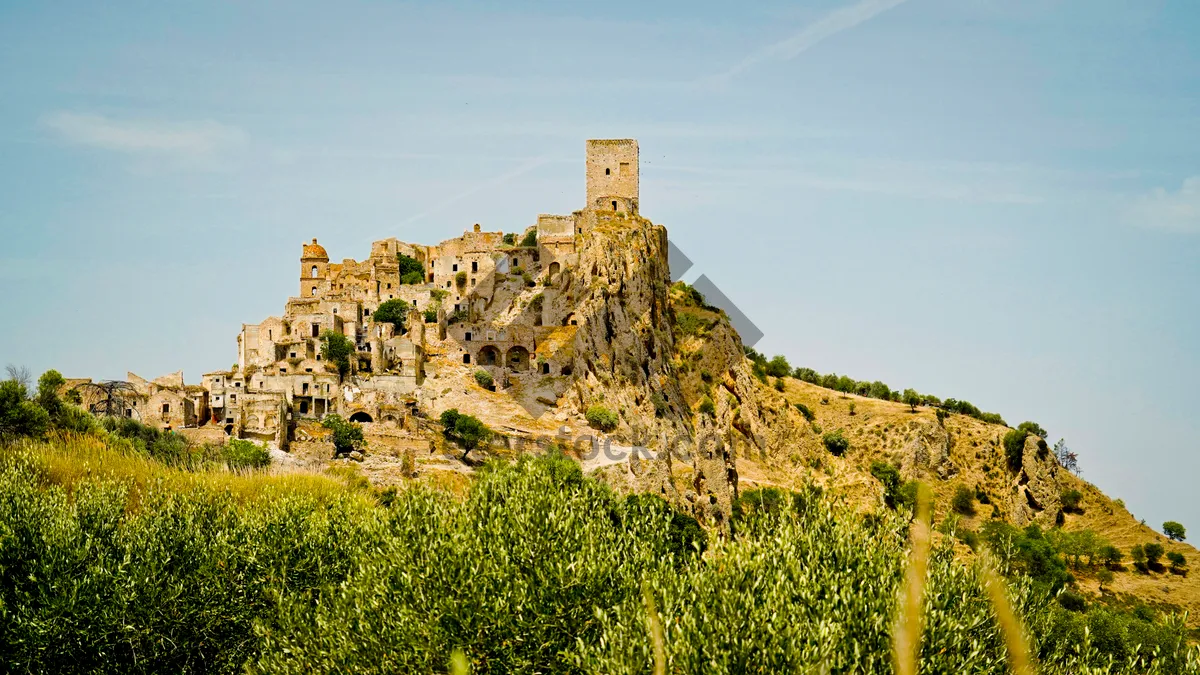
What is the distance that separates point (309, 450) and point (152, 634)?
37960mm

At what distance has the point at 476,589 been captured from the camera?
24.2 metres

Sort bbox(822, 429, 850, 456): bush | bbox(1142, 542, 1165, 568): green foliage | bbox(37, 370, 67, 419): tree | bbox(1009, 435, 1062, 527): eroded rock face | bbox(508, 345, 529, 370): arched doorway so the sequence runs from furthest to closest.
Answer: bbox(822, 429, 850, 456): bush → bbox(1009, 435, 1062, 527): eroded rock face → bbox(1142, 542, 1165, 568): green foliage → bbox(508, 345, 529, 370): arched doorway → bbox(37, 370, 67, 419): tree

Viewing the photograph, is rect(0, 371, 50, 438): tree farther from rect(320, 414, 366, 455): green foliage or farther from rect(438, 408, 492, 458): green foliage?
rect(438, 408, 492, 458): green foliage

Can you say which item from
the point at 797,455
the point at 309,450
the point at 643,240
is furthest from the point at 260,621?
the point at 797,455

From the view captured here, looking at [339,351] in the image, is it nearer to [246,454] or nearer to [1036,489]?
[246,454]

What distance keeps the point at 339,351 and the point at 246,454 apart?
1916 cm

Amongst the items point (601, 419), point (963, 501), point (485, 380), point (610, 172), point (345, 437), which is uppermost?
point (610, 172)

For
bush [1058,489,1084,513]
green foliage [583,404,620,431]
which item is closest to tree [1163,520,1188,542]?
bush [1058,489,1084,513]

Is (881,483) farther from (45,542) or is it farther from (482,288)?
→ (45,542)

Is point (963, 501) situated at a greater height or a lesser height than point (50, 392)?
lesser

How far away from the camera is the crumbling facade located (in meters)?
71.1

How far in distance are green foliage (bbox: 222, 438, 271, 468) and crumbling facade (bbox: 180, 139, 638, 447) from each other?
381 centimetres

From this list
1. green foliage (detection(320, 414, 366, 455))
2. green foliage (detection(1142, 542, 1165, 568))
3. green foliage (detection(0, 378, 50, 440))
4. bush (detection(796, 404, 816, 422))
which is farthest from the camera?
bush (detection(796, 404, 816, 422))

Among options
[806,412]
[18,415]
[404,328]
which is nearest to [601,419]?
[404,328]
